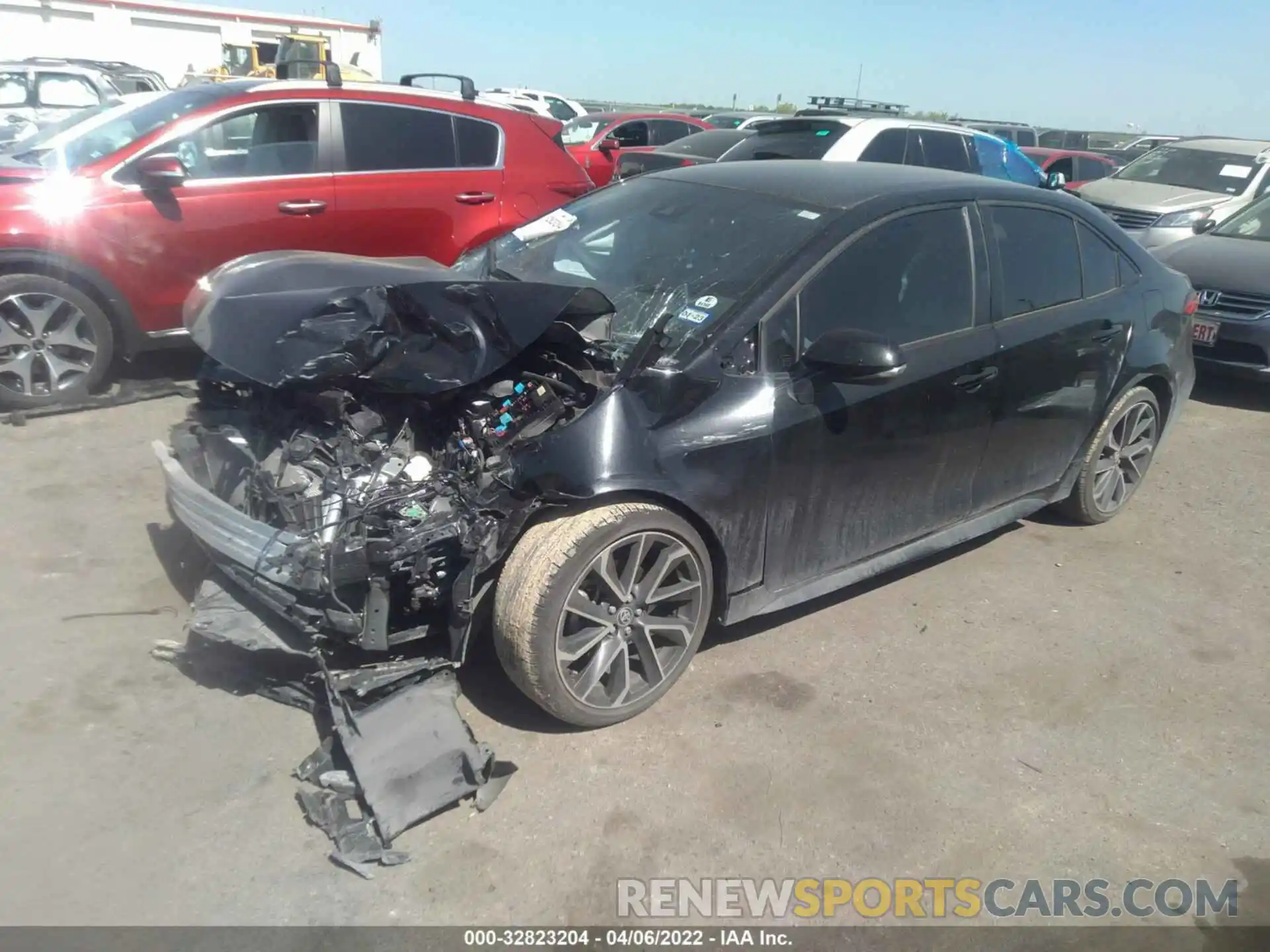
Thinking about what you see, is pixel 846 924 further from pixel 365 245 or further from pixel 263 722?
pixel 365 245

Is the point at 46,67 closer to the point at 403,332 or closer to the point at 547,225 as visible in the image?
the point at 547,225

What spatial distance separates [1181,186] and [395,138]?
9.51 meters

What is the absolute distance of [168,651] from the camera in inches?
139

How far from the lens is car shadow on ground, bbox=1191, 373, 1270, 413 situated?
7598mm

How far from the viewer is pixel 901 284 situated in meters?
3.71

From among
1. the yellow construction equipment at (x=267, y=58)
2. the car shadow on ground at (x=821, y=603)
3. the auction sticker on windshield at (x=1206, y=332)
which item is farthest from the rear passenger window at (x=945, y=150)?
the yellow construction equipment at (x=267, y=58)

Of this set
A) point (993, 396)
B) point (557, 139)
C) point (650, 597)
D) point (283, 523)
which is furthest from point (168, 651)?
point (557, 139)

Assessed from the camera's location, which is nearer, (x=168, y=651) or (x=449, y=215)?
(x=168, y=651)

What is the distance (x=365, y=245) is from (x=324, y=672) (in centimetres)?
403

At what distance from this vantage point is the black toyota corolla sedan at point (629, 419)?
3.04 metres

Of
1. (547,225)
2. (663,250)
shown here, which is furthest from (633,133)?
(663,250)

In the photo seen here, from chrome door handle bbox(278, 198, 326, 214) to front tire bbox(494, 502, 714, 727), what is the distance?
3.93 m

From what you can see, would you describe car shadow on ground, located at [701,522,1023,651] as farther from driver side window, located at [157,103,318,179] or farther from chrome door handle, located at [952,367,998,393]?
driver side window, located at [157,103,318,179]

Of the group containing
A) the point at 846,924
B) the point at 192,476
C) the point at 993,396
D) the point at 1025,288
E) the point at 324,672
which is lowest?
the point at 846,924
